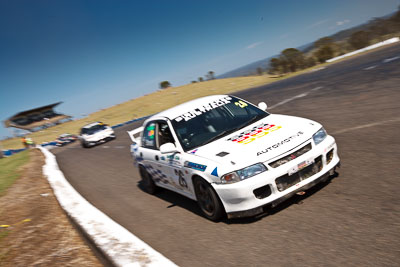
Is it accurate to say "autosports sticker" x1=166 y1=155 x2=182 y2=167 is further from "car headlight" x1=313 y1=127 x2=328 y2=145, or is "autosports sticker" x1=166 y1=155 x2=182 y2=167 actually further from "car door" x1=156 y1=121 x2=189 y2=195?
"car headlight" x1=313 y1=127 x2=328 y2=145

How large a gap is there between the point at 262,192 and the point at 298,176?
52 cm

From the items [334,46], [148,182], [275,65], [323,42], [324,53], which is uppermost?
[323,42]

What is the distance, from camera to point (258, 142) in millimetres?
4250

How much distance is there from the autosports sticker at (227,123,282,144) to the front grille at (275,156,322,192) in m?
0.69

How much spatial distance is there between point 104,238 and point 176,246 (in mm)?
858

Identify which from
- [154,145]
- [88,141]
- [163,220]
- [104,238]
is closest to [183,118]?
[154,145]

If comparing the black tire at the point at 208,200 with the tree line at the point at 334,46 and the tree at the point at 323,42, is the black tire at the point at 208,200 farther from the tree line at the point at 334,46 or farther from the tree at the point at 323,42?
the tree at the point at 323,42

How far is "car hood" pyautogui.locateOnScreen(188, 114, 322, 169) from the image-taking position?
400 centimetres

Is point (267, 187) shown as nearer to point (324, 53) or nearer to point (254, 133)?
point (254, 133)

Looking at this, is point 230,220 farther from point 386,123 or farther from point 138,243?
point 386,123

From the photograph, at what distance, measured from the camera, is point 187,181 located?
4738 mm

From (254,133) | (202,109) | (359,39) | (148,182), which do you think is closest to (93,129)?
(148,182)

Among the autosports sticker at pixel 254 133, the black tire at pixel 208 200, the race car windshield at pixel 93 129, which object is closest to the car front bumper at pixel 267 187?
the black tire at pixel 208 200

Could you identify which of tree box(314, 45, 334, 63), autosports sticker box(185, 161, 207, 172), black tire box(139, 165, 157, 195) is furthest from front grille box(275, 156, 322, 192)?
tree box(314, 45, 334, 63)
